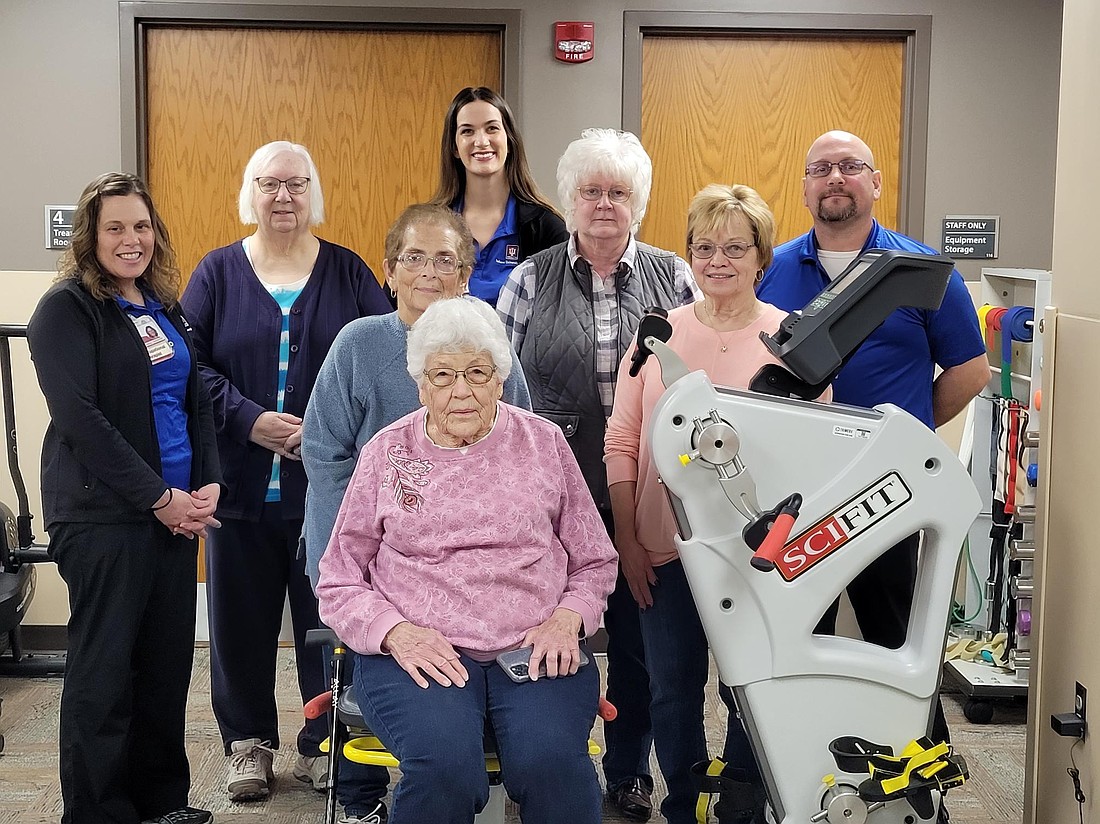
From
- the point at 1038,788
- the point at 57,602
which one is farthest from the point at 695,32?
the point at 57,602

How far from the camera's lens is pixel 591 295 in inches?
98.0

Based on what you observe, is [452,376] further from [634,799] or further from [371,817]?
[634,799]

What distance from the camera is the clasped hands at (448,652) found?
1.93 metres

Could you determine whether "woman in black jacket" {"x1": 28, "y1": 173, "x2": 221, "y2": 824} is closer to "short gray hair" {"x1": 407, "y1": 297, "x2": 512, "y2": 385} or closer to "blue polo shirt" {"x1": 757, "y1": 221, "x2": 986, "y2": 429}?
"short gray hair" {"x1": 407, "y1": 297, "x2": 512, "y2": 385}

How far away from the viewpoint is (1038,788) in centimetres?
226

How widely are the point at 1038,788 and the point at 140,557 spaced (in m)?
1.79

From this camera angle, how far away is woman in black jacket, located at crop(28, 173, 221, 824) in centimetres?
226

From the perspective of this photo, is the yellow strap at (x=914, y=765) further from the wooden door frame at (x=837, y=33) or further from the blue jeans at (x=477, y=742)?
the wooden door frame at (x=837, y=33)

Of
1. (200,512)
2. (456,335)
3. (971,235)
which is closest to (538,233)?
(456,335)

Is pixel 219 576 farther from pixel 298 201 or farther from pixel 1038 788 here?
pixel 1038 788

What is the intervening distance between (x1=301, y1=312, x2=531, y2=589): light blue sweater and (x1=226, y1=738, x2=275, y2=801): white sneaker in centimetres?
72

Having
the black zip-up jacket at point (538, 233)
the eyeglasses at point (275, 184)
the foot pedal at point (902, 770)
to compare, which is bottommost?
the foot pedal at point (902, 770)

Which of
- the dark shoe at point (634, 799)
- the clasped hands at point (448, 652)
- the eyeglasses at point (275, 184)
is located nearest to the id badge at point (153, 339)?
the eyeglasses at point (275, 184)

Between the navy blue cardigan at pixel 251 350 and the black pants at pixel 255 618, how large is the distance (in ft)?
0.23
